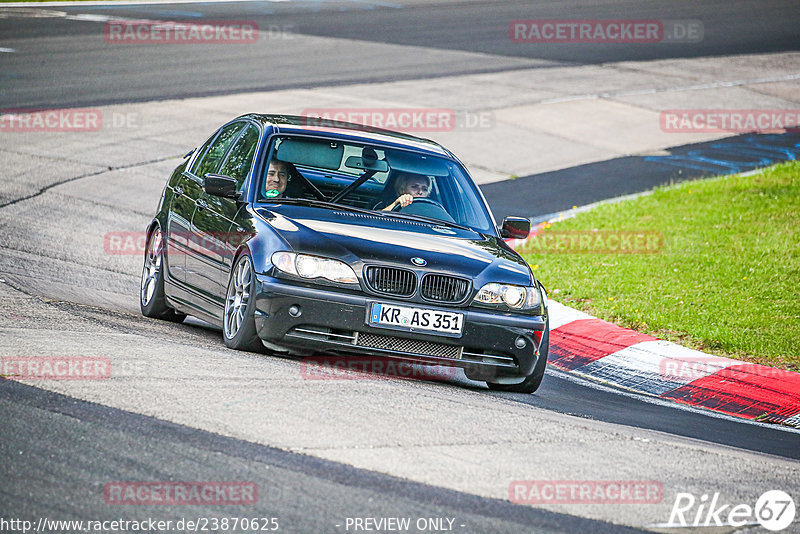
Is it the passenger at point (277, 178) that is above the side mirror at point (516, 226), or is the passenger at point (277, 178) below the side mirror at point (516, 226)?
above

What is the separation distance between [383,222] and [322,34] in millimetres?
22884

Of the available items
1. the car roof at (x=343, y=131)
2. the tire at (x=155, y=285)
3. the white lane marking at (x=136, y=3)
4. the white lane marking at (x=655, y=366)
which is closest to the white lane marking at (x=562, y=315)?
the white lane marking at (x=655, y=366)

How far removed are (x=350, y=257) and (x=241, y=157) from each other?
1.86 metres

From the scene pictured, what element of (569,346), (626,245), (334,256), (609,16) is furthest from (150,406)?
(609,16)

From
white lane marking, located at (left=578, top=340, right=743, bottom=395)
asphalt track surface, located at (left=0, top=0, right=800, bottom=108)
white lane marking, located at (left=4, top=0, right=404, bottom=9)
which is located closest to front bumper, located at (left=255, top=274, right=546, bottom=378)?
white lane marking, located at (left=578, top=340, right=743, bottom=395)

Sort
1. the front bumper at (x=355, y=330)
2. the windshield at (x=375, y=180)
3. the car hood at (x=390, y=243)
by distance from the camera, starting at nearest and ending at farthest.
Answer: the front bumper at (x=355, y=330), the car hood at (x=390, y=243), the windshield at (x=375, y=180)

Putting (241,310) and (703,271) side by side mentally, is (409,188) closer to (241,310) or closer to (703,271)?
(241,310)

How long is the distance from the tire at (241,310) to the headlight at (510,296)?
4.56 ft

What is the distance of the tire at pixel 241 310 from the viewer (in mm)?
7180

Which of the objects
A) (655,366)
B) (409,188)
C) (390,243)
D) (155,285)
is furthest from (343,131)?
(655,366)

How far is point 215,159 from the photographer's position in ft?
29.9

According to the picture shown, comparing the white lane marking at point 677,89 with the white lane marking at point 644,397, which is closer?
the white lane marking at point 644,397

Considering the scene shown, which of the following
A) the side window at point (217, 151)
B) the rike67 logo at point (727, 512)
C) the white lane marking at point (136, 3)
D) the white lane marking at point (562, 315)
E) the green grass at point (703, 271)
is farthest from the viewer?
the white lane marking at point (136, 3)

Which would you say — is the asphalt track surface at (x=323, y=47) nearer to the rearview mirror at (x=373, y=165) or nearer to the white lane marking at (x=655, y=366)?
the rearview mirror at (x=373, y=165)
